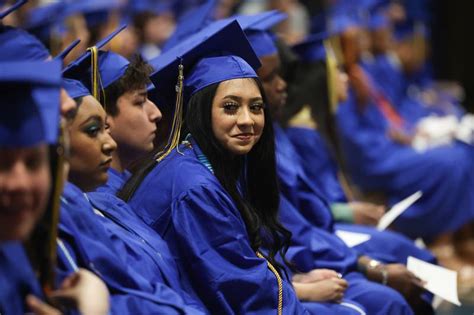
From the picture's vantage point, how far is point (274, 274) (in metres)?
3.17

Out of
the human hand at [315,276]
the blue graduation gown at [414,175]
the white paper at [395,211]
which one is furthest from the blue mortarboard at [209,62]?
the blue graduation gown at [414,175]

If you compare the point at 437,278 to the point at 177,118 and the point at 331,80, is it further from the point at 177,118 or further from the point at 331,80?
the point at 331,80

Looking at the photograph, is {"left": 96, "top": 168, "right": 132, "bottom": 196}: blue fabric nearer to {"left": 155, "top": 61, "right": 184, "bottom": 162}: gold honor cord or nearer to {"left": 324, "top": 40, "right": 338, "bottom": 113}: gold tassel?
{"left": 155, "top": 61, "right": 184, "bottom": 162}: gold honor cord

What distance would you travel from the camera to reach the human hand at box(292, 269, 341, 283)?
370cm

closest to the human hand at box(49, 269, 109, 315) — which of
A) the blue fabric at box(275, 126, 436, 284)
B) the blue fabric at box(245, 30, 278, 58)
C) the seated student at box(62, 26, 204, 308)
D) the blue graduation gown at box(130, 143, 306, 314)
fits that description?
the blue graduation gown at box(130, 143, 306, 314)

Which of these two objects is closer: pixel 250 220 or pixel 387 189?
pixel 250 220

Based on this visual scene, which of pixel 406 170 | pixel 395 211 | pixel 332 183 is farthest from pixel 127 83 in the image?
pixel 406 170

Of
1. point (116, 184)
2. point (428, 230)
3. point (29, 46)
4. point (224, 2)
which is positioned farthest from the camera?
point (224, 2)

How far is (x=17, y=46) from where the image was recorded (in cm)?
267

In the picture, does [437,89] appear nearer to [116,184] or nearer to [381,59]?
[381,59]

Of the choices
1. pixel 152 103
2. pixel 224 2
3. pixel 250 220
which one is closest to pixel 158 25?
pixel 224 2

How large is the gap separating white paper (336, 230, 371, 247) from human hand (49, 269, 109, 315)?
2.22m

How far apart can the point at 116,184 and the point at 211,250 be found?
63cm

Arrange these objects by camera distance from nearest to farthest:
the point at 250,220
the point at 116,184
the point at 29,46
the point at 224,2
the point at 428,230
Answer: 1. the point at 29,46
2. the point at 250,220
3. the point at 116,184
4. the point at 428,230
5. the point at 224,2
